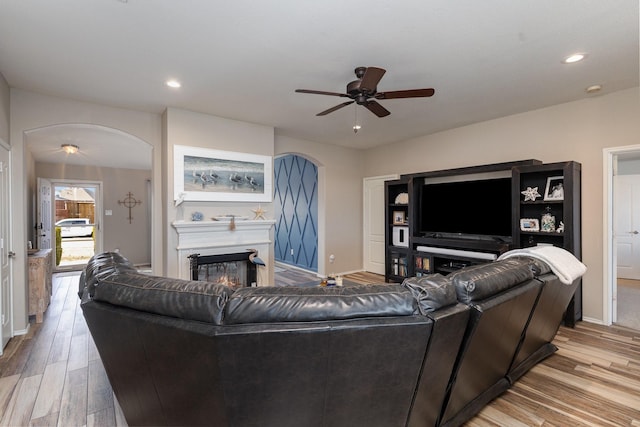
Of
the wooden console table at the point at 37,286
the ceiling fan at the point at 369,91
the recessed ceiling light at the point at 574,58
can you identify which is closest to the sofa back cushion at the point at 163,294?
the ceiling fan at the point at 369,91

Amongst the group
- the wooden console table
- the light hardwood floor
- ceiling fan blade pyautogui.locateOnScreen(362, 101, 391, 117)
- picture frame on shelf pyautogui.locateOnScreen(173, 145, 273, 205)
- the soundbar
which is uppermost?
ceiling fan blade pyautogui.locateOnScreen(362, 101, 391, 117)

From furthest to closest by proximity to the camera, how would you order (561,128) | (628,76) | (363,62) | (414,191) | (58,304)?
(414,191)
(58,304)
(561,128)
(628,76)
(363,62)

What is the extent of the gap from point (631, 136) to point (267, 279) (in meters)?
4.75

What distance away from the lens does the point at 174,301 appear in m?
1.32

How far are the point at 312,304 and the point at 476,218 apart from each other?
3.88m

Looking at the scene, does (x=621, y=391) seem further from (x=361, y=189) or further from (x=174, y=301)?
(x=361, y=189)

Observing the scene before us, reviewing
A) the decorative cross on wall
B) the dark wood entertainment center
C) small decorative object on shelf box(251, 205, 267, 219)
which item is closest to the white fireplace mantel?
small decorative object on shelf box(251, 205, 267, 219)

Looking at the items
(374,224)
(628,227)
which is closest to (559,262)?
(374,224)

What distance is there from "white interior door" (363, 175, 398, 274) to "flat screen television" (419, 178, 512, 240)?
113 cm

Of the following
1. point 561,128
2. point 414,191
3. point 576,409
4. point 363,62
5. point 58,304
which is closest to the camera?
point 576,409

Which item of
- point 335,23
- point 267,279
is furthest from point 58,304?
point 335,23

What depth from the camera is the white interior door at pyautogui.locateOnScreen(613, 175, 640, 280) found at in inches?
213

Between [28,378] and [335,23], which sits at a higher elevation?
[335,23]

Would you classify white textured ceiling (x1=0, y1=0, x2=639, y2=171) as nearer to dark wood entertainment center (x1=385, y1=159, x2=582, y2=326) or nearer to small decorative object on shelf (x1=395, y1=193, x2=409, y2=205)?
dark wood entertainment center (x1=385, y1=159, x2=582, y2=326)
